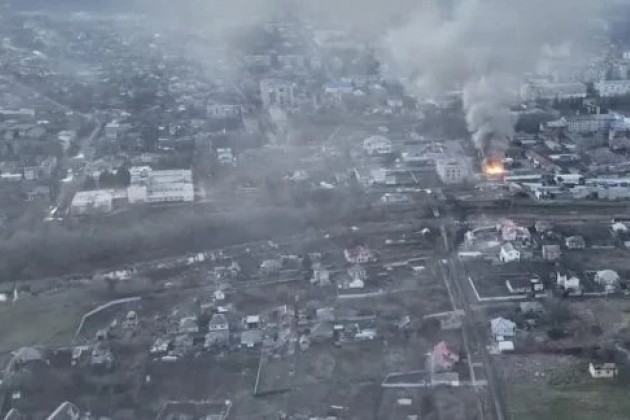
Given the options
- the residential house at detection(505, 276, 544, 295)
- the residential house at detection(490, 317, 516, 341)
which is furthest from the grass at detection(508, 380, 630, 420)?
the residential house at detection(505, 276, 544, 295)

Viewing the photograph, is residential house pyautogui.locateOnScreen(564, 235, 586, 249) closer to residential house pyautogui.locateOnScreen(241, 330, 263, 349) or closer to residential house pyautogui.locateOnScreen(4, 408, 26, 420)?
residential house pyautogui.locateOnScreen(241, 330, 263, 349)

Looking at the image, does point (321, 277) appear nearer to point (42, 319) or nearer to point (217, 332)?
point (217, 332)

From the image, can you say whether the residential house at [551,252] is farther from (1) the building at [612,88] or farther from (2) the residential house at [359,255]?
(1) the building at [612,88]

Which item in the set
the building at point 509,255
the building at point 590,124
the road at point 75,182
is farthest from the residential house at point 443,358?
the building at point 590,124

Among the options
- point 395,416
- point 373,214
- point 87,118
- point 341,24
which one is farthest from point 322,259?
point 341,24

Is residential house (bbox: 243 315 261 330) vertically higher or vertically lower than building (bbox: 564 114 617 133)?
higher

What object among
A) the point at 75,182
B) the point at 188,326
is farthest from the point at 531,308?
the point at 75,182
